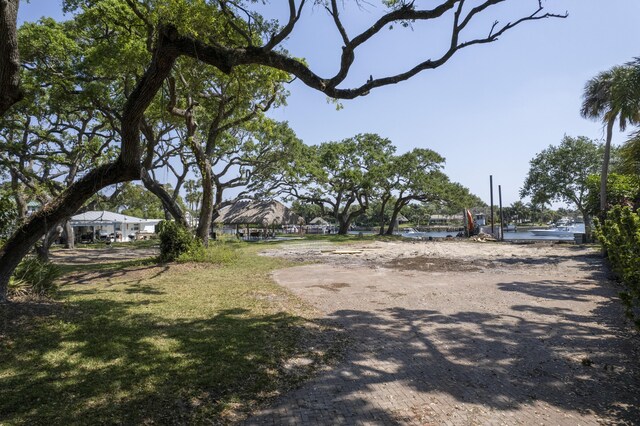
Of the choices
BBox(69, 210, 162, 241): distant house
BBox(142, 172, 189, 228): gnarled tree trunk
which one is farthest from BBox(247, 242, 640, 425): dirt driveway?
BBox(69, 210, 162, 241): distant house

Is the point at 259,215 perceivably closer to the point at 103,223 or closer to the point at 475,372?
the point at 103,223

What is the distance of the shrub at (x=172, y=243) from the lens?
43.5ft

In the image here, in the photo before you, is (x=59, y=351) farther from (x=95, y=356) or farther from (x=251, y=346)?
(x=251, y=346)

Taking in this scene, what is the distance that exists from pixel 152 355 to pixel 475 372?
11.6 feet

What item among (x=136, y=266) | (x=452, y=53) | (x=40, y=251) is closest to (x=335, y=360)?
(x=452, y=53)

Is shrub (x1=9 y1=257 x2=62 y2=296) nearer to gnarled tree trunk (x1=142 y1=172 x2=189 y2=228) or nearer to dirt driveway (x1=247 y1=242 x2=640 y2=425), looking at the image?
dirt driveway (x1=247 y1=242 x2=640 y2=425)

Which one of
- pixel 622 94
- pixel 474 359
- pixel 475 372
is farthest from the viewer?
pixel 622 94

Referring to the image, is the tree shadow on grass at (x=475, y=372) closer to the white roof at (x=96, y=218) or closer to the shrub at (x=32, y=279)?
the shrub at (x=32, y=279)

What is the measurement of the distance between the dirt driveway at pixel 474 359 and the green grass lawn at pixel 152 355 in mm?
484

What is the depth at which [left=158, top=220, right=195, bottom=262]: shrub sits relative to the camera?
43.5 feet

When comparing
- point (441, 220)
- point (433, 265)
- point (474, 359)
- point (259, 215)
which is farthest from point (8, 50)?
point (441, 220)

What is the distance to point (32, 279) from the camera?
22.7ft

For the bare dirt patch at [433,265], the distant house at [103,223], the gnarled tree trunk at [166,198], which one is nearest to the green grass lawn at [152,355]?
the bare dirt patch at [433,265]

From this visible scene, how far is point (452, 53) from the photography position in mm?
5301
